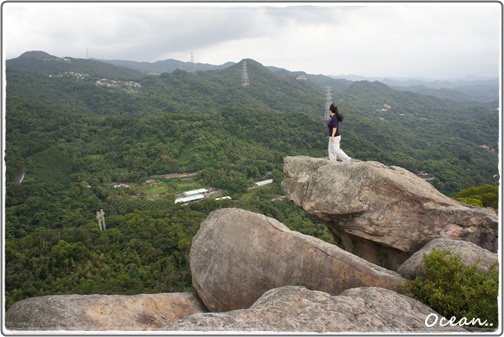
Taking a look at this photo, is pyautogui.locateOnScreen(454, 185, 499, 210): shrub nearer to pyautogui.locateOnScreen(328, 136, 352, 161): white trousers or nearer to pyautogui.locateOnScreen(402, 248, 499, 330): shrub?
pyautogui.locateOnScreen(328, 136, 352, 161): white trousers

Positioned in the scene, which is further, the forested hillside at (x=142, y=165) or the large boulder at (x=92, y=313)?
the forested hillside at (x=142, y=165)

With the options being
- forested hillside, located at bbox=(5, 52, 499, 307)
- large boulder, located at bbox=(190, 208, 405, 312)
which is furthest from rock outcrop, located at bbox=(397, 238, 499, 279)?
forested hillside, located at bbox=(5, 52, 499, 307)

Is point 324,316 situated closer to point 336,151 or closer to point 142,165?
point 336,151

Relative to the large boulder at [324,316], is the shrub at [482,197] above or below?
below

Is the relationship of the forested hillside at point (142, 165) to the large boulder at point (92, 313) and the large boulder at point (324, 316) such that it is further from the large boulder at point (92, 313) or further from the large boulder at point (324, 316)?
the large boulder at point (324, 316)

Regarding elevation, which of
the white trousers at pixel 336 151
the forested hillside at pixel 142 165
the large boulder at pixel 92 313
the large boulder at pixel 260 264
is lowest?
the forested hillside at pixel 142 165

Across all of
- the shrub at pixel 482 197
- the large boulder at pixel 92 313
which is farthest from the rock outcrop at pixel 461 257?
the shrub at pixel 482 197
